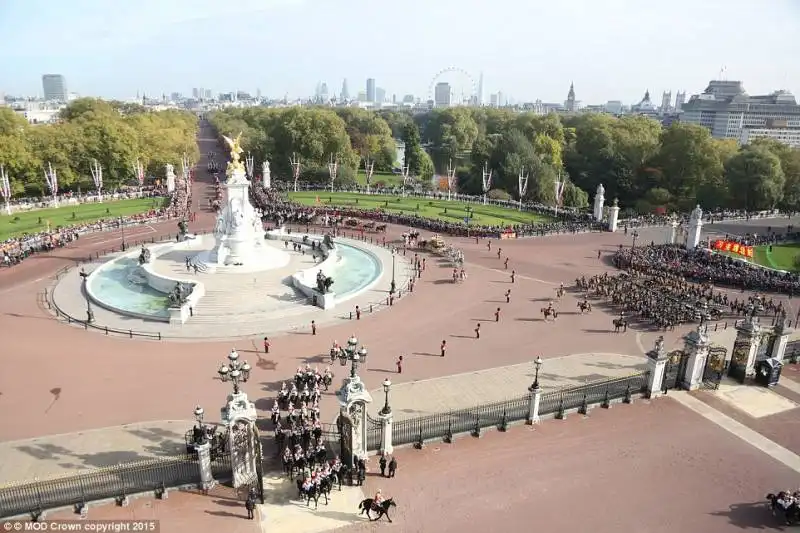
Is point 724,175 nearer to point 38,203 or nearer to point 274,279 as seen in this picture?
point 274,279

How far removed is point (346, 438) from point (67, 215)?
2104 inches

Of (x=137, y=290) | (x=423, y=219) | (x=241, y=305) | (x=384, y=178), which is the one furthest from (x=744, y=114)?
(x=137, y=290)

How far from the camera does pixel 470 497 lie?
17.1 metres

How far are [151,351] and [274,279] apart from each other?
10.9m

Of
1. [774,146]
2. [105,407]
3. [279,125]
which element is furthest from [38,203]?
[774,146]

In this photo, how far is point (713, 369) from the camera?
966 inches

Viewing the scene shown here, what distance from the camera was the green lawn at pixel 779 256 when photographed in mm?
46406

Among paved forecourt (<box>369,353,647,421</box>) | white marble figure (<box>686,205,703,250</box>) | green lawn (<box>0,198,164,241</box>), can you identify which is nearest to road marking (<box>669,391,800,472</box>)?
paved forecourt (<box>369,353,647,421</box>)

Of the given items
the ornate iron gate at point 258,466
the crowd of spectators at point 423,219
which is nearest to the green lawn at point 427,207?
the crowd of spectators at point 423,219

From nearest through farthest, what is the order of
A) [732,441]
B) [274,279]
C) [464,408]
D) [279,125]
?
[732,441] < [464,408] < [274,279] < [279,125]

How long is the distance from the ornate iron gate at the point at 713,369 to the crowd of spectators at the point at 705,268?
1767 centimetres

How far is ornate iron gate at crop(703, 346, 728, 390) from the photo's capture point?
79.8 feet

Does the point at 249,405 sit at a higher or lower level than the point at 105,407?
higher

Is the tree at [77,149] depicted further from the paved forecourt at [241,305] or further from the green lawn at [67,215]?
the paved forecourt at [241,305]
